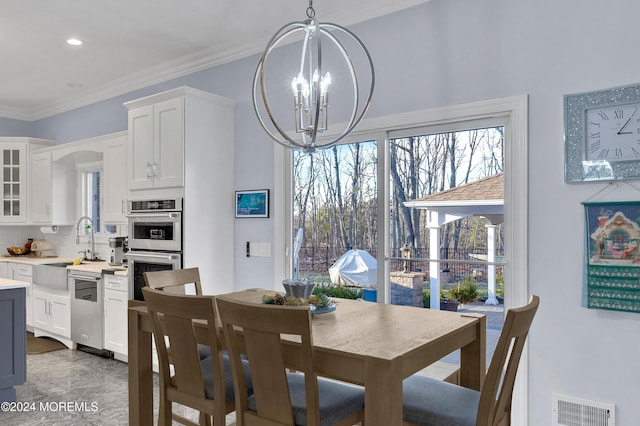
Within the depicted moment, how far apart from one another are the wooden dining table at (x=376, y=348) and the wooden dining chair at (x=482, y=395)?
19 centimetres

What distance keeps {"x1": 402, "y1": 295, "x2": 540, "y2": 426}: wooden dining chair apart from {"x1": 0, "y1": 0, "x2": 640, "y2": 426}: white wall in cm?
91

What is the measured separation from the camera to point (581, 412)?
2629 mm

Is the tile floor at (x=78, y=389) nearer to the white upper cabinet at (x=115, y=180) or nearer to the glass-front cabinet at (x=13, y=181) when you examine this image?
the white upper cabinet at (x=115, y=180)

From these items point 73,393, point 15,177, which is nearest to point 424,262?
point 73,393

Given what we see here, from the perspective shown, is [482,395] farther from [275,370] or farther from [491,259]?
[491,259]

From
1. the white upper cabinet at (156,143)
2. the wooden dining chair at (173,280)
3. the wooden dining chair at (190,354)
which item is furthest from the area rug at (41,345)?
the wooden dining chair at (190,354)

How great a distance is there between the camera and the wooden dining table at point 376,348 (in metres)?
1.55

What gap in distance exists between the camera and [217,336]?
1963 millimetres

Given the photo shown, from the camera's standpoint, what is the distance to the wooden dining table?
1554 millimetres

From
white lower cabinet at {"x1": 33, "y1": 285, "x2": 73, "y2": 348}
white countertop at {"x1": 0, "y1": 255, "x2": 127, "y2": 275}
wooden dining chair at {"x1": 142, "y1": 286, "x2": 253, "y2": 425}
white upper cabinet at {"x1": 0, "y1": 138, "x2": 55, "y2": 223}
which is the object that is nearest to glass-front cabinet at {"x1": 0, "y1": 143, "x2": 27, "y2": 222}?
white upper cabinet at {"x1": 0, "y1": 138, "x2": 55, "y2": 223}

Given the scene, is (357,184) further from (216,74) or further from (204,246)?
(216,74)

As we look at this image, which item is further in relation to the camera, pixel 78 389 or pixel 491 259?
pixel 78 389

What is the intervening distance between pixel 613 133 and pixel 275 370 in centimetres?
209

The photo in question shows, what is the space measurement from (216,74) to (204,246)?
160cm
